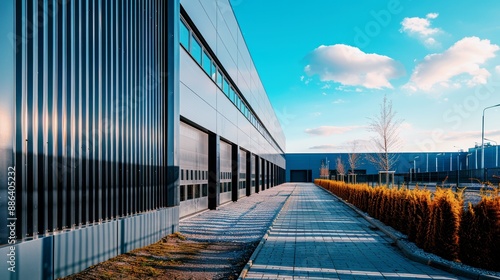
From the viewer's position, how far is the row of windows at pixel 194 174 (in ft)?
48.2

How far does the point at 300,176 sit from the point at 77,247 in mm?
92266

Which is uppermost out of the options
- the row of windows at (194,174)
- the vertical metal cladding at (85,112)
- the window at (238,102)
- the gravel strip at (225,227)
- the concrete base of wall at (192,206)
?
the window at (238,102)

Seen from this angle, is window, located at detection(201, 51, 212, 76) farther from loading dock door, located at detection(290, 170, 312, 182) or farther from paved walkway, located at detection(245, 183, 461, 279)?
loading dock door, located at detection(290, 170, 312, 182)

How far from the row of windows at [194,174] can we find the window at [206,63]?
4.52 m

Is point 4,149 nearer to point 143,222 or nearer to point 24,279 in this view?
point 24,279

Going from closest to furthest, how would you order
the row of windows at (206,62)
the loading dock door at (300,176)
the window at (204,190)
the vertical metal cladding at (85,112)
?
the vertical metal cladding at (85,112) < the row of windows at (206,62) < the window at (204,190) < the loading dock door at (300,176)

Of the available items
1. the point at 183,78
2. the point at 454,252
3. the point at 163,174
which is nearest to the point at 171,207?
the point at 163,174

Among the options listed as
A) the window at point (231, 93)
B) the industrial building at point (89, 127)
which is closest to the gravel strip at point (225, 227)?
the industrial building at point (89, 127)

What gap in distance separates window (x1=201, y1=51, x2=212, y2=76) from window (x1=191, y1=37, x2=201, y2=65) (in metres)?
0.59

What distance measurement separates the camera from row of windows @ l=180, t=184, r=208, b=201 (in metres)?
14.5

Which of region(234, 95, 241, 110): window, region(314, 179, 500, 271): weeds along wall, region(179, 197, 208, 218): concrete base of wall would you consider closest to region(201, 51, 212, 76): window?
region(179, 197, 208, 218): concrete base of wall

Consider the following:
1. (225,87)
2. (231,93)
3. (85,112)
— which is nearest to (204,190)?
(225,87)

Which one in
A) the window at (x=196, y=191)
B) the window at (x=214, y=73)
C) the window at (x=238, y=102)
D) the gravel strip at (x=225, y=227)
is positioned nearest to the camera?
the gravel strip at (x=225, y=227)

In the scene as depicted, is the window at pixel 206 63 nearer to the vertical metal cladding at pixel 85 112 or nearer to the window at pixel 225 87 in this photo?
the window at pixel 225 87
